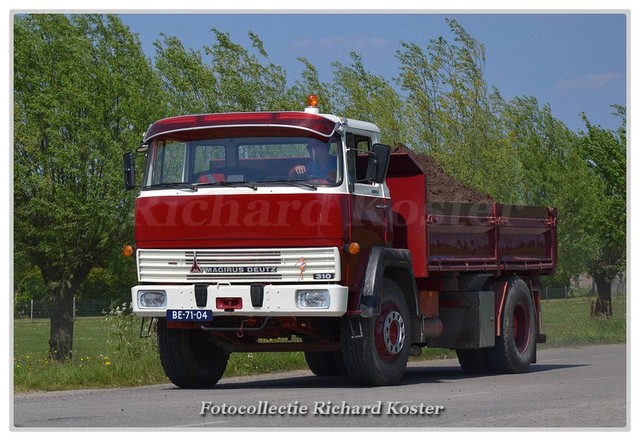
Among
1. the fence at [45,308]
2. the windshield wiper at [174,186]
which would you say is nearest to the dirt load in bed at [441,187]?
the windshield wiper at [174,186]

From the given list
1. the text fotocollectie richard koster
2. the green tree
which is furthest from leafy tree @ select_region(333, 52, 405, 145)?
the text fotocollectie richard koster

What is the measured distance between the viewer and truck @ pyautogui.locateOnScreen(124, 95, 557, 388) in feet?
48.9

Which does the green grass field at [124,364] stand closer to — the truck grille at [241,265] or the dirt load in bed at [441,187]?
the truck grille at [241,265]

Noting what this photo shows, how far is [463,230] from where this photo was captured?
719 inches

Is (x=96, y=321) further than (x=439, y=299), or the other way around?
(x=96, y=321)

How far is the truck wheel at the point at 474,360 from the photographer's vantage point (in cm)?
1950

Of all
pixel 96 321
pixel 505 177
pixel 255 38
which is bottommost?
pixel 96 321

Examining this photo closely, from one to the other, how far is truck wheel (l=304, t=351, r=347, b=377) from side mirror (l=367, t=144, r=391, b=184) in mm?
4112

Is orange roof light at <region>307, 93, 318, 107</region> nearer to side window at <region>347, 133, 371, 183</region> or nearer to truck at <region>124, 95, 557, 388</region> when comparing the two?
truck at <region>124, 95, 557, 388</region>

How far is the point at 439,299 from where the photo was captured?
18.4 m

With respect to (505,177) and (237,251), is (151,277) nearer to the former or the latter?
(237,251)

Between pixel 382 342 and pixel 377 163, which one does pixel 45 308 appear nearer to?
pixel 382 342

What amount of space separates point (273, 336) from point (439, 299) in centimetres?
329

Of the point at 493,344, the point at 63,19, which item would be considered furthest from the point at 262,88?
the point at 493,344
